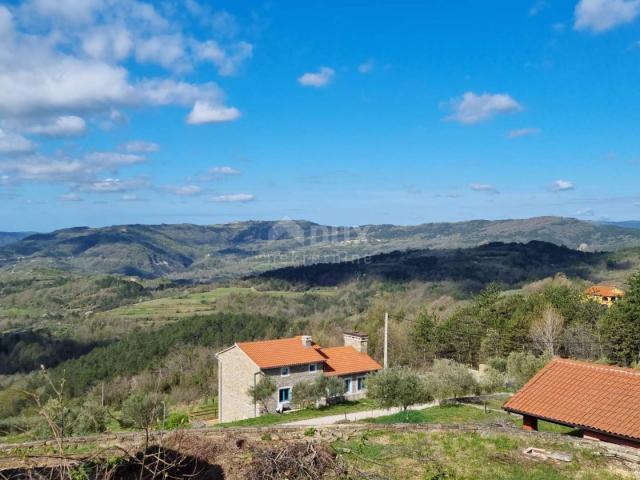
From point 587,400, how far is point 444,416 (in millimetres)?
9523

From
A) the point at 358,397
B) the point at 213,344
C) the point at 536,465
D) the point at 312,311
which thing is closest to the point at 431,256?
the point at 312,311

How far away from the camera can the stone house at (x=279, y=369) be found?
31.0 metres

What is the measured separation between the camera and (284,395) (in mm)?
31391

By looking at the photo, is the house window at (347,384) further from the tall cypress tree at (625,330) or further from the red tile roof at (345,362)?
the tall cypress tree at (625,330)

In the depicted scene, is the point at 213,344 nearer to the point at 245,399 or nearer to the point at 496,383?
the point at 245,399

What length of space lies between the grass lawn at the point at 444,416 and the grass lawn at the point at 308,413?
17.1 ft

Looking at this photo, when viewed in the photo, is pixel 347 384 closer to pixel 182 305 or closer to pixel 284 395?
pixel 284 395

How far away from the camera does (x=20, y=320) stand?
106938 millimetres

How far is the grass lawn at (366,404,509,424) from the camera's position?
20.9m

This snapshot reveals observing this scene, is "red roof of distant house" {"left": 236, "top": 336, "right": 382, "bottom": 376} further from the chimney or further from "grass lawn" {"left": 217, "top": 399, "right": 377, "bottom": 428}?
"grass lawn" {"left": 217, "top": 399, "right": 377, "bottom": 428}

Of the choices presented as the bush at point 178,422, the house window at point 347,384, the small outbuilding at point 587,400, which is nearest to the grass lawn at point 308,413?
the house window at point 347,384

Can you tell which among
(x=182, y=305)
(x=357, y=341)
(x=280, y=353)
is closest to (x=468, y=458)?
(x=280, y=353)

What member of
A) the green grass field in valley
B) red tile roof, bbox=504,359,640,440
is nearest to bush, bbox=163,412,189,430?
red tile roof, bbox=504,359,640,440

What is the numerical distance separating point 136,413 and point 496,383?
19550 mm
